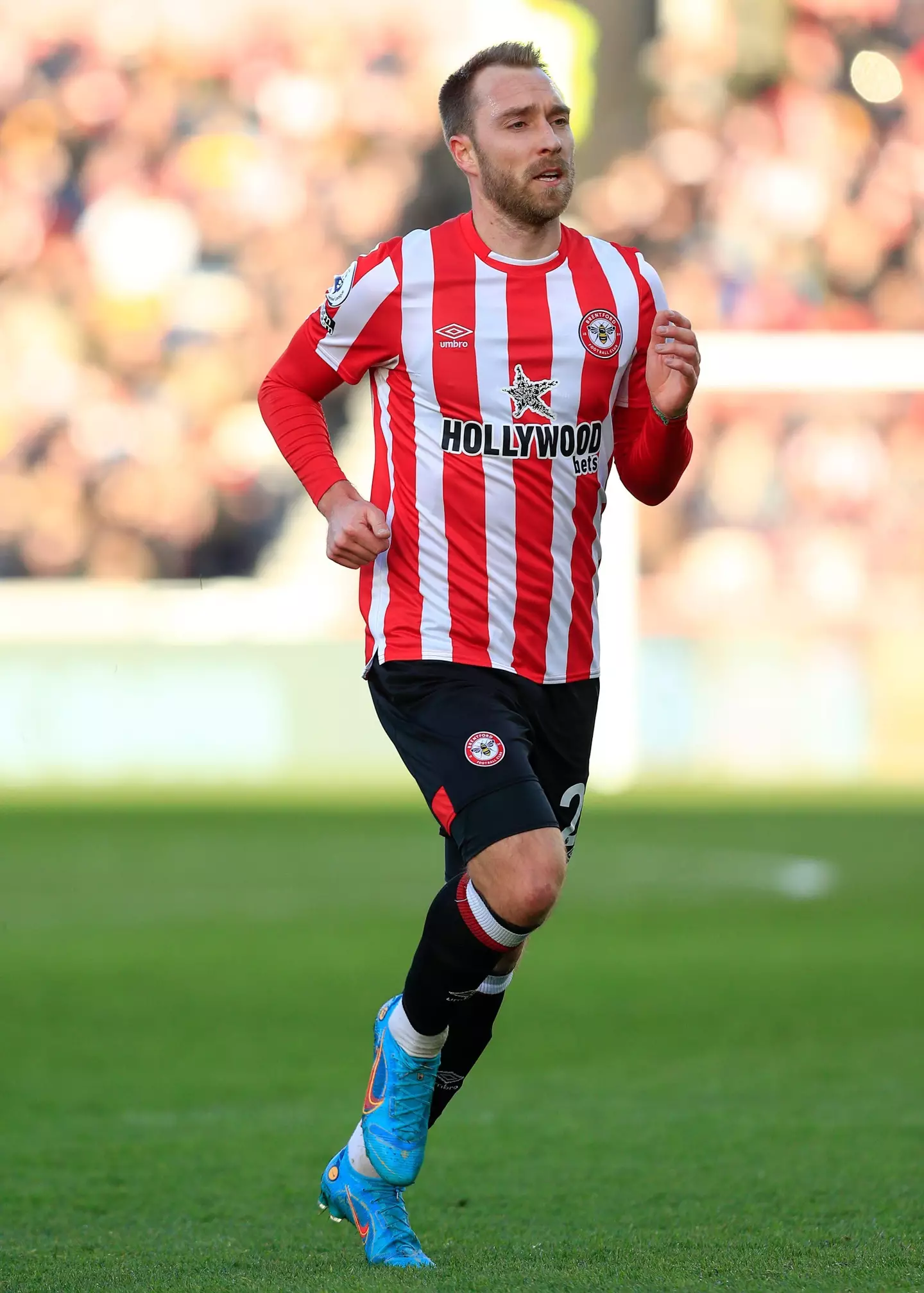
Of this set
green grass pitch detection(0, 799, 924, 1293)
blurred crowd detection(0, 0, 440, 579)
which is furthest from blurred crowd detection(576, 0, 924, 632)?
green grass pitch detection(0, 799, 924, 1293)

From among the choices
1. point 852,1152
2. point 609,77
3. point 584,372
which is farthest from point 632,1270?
point 609,77

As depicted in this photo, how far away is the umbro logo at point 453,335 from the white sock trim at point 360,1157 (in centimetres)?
129

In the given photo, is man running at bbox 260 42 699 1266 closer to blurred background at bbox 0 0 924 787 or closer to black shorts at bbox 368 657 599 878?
black shorts at bbox 368 657 599 878

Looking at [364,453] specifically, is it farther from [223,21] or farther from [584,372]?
[584,372]

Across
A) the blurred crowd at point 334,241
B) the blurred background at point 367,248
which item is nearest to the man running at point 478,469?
the blurred background at point 367,248

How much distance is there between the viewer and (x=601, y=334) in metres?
3.33

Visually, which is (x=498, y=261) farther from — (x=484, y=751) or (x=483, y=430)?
(x=484, y=751)

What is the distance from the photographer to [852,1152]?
375 cm

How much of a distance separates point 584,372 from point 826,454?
1001 centimetres

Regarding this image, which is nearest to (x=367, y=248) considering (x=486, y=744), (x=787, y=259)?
(x=787, y=259)

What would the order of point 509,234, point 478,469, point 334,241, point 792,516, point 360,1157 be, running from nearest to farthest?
point 360,1157 < point 478,469 < point 509,234 < point 792,516 < point 334,241

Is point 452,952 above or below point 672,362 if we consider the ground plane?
below

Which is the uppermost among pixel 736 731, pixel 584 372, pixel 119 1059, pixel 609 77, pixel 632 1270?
pixel 609 77

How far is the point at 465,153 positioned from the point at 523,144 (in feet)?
0.55
